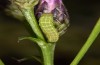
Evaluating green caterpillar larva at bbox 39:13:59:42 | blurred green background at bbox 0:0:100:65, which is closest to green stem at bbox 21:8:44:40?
green caterpillar larva at bbox 39:13:59:42

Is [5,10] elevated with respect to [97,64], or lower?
elevated

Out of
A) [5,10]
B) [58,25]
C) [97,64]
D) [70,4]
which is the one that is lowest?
[70,4]

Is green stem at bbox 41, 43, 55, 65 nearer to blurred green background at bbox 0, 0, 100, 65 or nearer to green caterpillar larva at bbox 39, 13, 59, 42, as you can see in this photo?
green caterpillar larva at bbox 39, 13, 59, 42

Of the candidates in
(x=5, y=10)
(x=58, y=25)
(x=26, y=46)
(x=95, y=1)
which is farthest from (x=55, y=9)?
(x=95, y=1)

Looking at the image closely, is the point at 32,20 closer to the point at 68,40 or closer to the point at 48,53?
the point at 48,53

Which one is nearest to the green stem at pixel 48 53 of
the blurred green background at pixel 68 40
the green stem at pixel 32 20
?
the green stem at pixel 32 20

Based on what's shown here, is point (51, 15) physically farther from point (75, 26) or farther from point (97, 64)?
point (75, 26)
